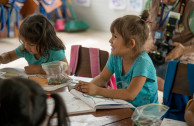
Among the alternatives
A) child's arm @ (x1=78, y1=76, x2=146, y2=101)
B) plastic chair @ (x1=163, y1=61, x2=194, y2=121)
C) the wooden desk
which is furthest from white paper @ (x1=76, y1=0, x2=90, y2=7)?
the wooden desk

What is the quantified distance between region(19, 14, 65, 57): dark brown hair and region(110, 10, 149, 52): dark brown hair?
1.61ft

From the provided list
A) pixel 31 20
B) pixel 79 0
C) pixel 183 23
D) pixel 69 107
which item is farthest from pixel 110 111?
pixel 79 0

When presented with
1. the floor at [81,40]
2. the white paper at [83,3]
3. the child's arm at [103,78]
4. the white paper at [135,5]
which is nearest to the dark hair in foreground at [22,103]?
the child's arm at [103,78]

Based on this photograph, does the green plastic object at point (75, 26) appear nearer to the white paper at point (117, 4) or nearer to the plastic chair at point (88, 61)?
the white paper at point (117, 4)

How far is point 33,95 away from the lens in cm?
60

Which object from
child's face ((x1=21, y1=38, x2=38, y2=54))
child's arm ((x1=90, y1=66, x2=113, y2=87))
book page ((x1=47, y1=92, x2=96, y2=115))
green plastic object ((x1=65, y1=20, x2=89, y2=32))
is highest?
child's face ((x1=21, y1=38, x2=38, y2=54))

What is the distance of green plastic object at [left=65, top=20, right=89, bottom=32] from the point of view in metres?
5.51

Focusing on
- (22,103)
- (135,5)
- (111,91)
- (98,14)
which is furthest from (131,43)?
(98,14)

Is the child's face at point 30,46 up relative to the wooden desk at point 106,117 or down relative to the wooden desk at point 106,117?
up

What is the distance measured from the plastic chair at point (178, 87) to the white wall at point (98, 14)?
13.2ft

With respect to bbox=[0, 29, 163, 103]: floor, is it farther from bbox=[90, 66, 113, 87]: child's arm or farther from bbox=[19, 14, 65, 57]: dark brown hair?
bbox=[90, 66, 113, 87]: child's arm

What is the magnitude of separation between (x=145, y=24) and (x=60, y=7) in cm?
483

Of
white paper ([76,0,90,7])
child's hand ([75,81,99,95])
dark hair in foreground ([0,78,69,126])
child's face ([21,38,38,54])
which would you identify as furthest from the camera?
white paper ([76,0,90,7])

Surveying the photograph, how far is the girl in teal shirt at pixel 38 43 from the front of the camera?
157 cm
